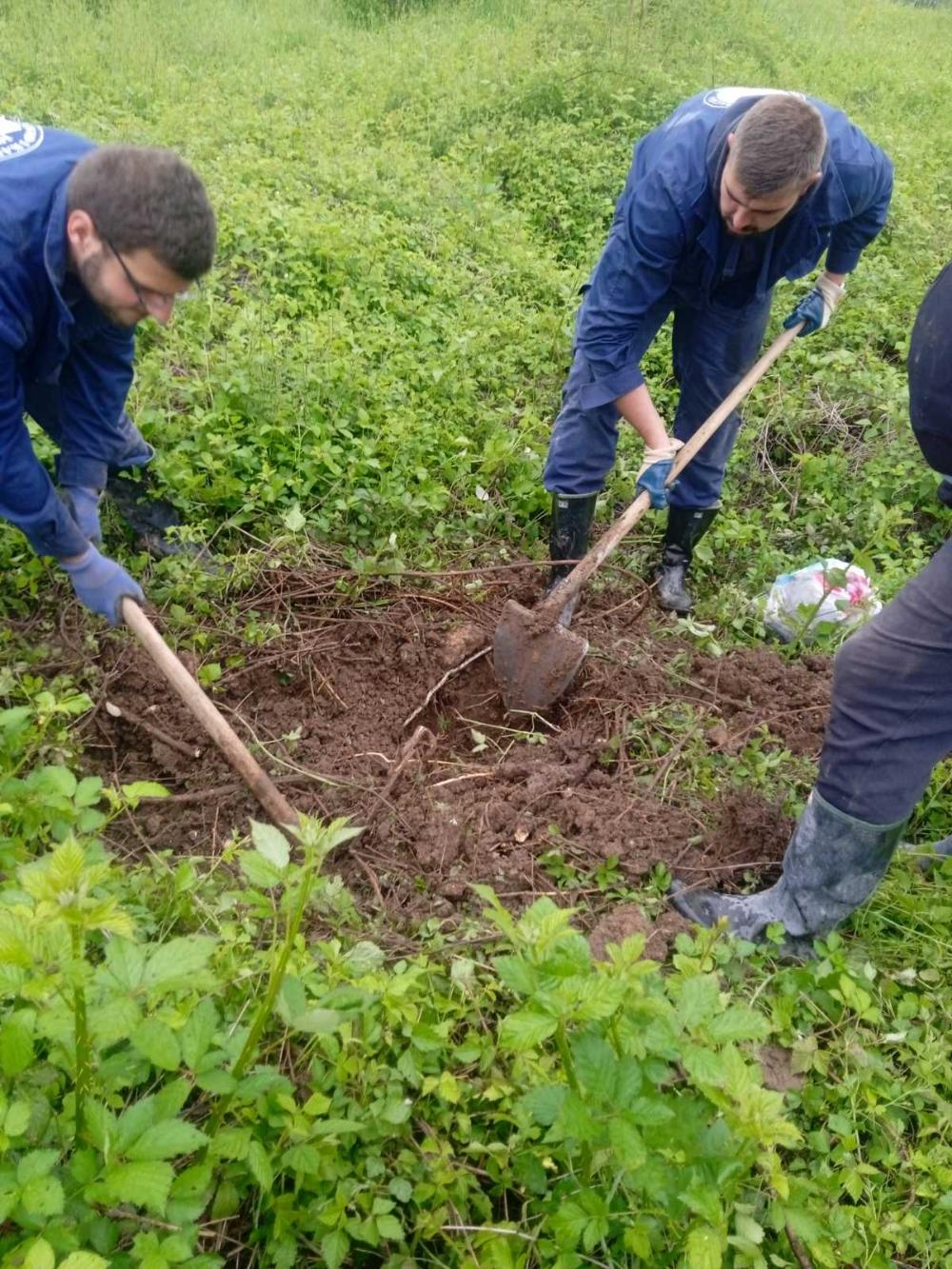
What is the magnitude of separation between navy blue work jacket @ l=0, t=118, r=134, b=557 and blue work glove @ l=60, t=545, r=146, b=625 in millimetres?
49

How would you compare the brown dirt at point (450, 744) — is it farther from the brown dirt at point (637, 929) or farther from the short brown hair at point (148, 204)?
the short brown hair at point (148, 204)

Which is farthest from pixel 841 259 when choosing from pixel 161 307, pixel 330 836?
pixel 330 836

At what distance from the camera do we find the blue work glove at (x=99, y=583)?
8.83 feet

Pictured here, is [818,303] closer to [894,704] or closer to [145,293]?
[894,704]

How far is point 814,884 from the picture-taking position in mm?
2338

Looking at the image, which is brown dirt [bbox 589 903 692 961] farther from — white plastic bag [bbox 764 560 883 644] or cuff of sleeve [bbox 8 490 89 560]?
cuff of sleeve [bbox 8 490 89 560]

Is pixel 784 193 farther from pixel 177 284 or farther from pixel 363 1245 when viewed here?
pixel 363 1245

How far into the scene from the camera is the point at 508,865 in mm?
2557

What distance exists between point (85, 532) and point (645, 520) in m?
2.41

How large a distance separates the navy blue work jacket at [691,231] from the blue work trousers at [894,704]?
1.50 m

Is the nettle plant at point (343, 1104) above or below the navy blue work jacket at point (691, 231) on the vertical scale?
below

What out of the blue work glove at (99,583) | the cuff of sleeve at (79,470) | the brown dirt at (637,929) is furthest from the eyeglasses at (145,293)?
the brown dirt at (637,929)

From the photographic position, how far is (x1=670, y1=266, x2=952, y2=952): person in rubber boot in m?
2.02

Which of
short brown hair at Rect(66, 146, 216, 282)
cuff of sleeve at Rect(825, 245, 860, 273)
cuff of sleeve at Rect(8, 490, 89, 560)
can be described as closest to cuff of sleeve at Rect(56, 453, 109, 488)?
cuff of sleeve at Rect(8, 490, 89, 560)
